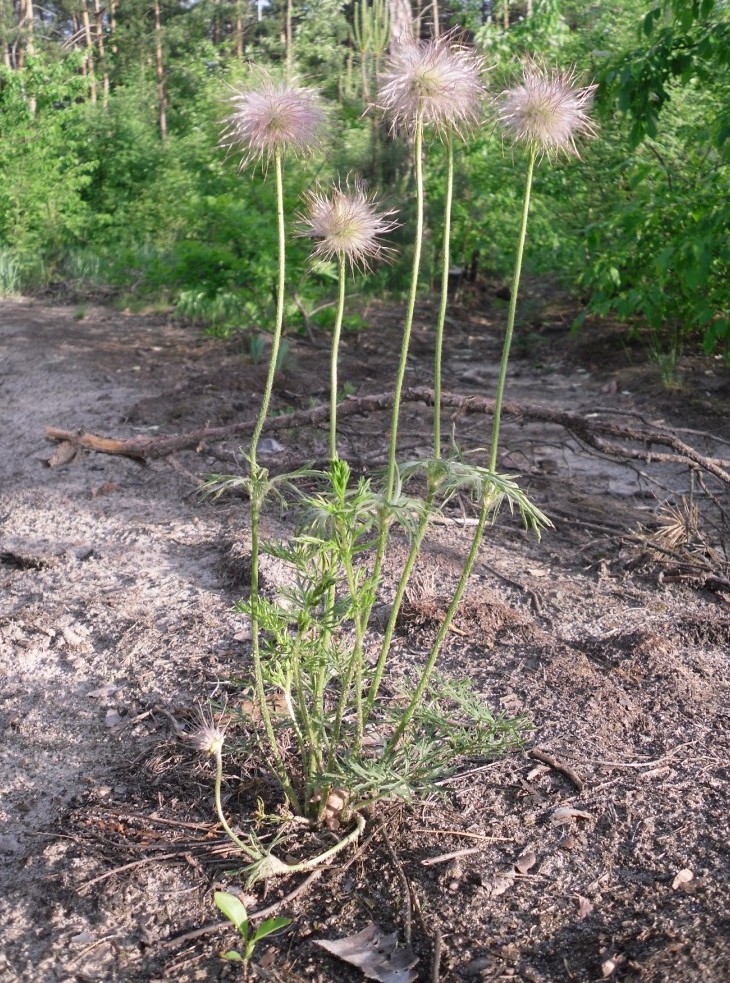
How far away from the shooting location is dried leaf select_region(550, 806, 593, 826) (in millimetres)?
2166

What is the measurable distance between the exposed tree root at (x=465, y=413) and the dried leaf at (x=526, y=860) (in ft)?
6.13

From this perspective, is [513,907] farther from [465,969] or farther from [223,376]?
[223,376]

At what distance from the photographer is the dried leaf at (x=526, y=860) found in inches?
80.1

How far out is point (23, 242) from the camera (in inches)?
464

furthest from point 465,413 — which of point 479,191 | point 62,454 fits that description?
point 479,191

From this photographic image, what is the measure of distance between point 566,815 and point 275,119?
163 cm

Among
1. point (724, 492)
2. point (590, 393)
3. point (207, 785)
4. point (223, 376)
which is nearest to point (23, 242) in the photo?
point (223, 376)

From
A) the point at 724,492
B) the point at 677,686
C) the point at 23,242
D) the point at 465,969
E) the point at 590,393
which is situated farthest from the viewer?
the point at 23,242

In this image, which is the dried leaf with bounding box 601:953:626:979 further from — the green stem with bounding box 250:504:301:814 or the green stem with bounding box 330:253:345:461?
the green stem with bounding box 330:253:345:461

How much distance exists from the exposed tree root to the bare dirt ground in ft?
0.44

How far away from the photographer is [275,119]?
1.69 meters

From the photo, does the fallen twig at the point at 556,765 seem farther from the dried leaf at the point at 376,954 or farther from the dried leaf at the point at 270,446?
the dried leaf at the point at 270,446

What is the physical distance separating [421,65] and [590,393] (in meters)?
5.54

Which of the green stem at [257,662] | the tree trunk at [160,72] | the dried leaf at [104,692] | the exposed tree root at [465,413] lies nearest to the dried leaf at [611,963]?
the green stem at [257,662]
